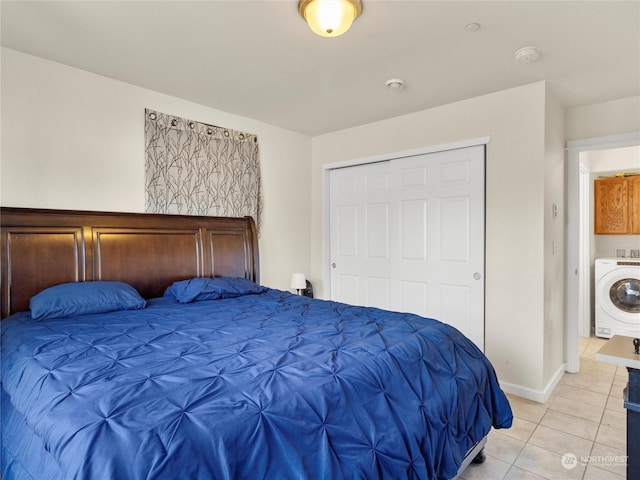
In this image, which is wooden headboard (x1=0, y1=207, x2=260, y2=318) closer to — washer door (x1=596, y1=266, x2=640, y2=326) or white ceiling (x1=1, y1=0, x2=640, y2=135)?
white ceiling (x1=1, y1=0, x2=640, y2=135)

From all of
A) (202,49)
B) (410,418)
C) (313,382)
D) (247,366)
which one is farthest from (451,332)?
(202,49)

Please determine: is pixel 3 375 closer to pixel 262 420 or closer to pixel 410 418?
pixel 262 420

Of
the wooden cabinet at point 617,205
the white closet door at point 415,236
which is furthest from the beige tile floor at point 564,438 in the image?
the wooden cabinet at point 617,205

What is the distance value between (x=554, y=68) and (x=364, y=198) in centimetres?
207

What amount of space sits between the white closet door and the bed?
136cm

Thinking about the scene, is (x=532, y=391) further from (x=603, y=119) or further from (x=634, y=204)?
(x=634, y=204)

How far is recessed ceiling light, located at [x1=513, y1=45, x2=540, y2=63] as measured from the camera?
2.35m

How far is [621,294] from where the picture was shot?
14.3ft

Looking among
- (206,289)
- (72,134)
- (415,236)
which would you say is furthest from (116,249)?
(415,236)

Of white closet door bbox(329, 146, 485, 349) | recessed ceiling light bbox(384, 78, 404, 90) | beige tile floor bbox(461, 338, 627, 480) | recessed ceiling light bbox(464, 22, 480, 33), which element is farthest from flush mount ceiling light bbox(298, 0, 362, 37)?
beige tile floor bbox(461, 338, 627, 480)

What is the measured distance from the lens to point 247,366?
4.34 feet

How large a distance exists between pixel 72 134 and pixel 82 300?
1284mm

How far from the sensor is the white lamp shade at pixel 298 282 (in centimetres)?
399

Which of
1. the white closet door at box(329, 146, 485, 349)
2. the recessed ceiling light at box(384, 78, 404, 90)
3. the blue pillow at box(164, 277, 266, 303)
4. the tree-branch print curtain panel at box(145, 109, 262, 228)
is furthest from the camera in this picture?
the white closet door at box(329, 146, 485, 349)
